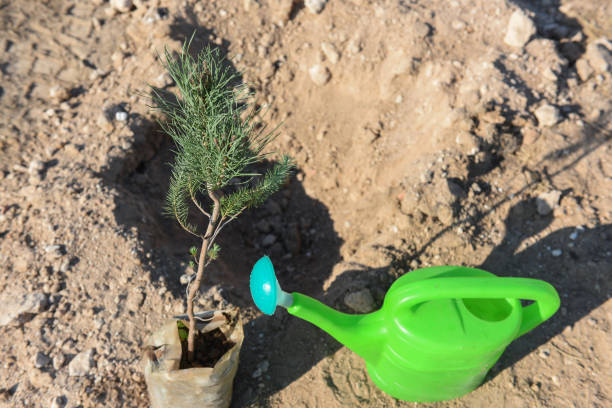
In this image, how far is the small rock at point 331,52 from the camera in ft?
11.3

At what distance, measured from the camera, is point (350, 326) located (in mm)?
1977

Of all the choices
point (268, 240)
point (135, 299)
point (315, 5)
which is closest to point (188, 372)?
point (135, 299)

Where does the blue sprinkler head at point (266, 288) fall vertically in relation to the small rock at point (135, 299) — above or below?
above

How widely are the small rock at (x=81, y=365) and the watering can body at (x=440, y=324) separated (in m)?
1.18

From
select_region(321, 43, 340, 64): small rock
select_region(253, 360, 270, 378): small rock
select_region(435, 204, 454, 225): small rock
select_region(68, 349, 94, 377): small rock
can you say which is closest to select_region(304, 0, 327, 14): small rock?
select_region(321, 43, 340, 64): small rock

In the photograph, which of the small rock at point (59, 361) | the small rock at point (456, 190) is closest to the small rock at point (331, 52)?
the small rock at point (456, 190)

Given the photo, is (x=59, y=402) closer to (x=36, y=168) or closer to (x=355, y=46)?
(x=36, y=168)

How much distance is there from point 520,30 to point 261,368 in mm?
2899

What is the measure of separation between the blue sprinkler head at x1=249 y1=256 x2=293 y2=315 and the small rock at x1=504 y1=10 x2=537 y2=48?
8.71ft

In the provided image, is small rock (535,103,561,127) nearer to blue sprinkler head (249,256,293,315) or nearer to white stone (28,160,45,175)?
blue sprinkler head (249,256,293,315)

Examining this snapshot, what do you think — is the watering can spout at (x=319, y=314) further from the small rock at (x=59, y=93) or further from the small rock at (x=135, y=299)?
the small rock at (x=59, y=93)

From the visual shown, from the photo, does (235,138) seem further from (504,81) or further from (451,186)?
(504,81)

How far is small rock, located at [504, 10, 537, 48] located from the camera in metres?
3.22

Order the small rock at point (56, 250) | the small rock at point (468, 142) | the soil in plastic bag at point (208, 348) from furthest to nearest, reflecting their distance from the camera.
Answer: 1. the small rock at point (468, 142)
2. the small rock at point (56, 250)
3. the soil in plastic bag at point (208, 348)
